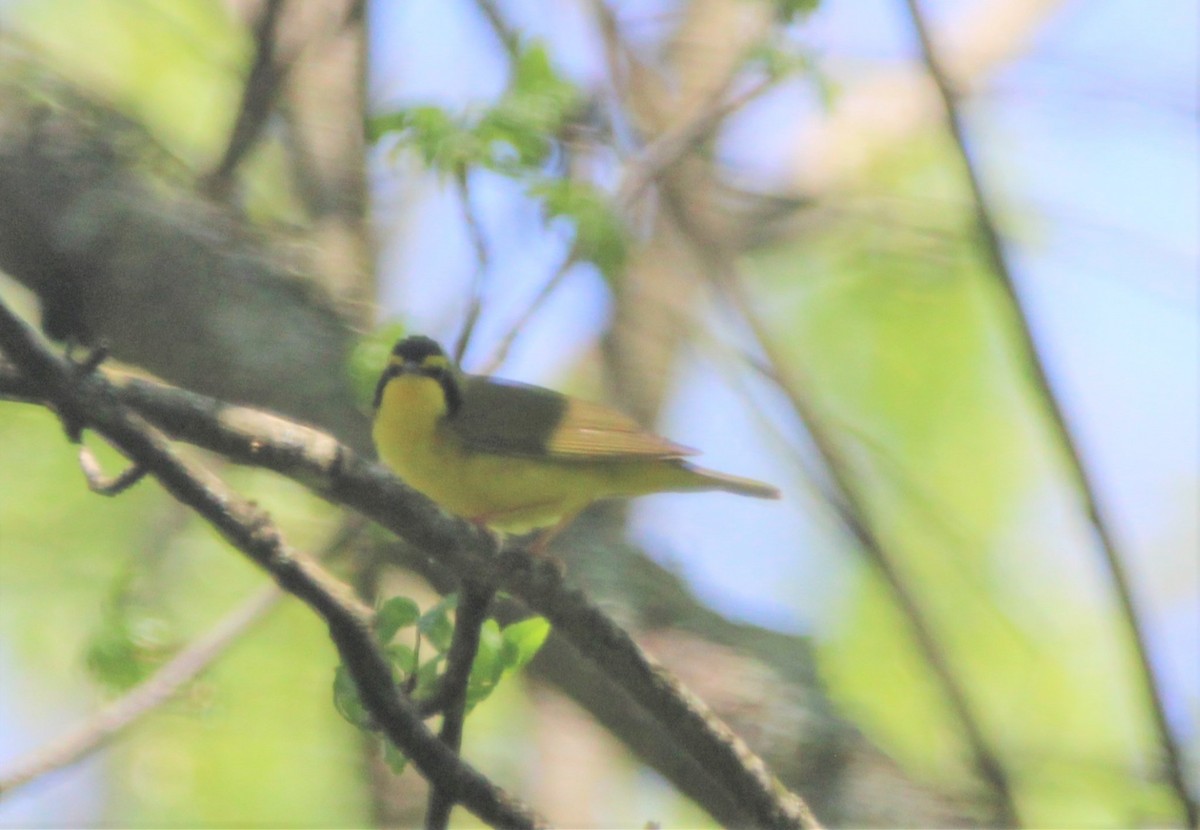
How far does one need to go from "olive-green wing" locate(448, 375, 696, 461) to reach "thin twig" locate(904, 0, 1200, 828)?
124cm

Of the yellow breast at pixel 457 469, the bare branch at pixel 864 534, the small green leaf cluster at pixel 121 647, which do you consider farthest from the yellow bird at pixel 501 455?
the small green leaf cluster at pixel 121 647

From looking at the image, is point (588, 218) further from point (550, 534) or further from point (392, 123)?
point (550, 534)

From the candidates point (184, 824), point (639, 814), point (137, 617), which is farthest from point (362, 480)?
point (184, 824)

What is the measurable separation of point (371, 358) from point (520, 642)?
194 cm

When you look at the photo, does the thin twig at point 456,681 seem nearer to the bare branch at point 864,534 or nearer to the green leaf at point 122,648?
the green leaf at point 122,648

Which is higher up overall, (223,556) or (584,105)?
(584,105)

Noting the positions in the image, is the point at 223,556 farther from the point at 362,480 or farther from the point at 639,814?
the point at 362,480

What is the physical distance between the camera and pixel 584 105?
16.3ft

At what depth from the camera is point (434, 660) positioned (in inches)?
98.8

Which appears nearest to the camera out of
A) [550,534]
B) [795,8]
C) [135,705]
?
[135,705]

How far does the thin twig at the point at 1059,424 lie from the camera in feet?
10.7

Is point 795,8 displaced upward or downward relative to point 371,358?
upward

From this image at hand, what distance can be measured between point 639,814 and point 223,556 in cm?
286

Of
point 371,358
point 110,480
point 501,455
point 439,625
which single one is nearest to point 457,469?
point 501,455
